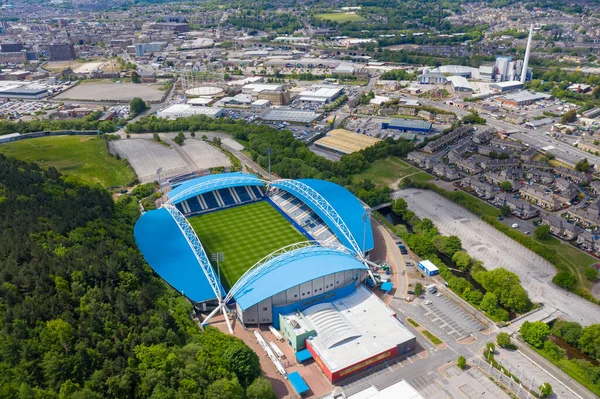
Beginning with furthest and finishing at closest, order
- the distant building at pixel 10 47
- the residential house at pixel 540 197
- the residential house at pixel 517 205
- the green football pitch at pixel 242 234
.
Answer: the distant building at pixel 10 47
the residential house at pixel 540 197
the residential house at pixel 517 205
the green football pitch at pixel 242 234

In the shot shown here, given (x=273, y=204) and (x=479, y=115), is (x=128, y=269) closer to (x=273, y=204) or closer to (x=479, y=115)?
(x=273, y=204)

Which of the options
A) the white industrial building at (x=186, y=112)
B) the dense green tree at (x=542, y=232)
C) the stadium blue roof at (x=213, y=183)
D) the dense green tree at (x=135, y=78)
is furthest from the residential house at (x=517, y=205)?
the dense green tree at (x=135, y=78)

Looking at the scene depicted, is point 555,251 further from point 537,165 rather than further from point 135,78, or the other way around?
point 135,78

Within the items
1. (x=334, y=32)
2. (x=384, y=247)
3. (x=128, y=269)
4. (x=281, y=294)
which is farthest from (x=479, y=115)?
(x=334, y=32)

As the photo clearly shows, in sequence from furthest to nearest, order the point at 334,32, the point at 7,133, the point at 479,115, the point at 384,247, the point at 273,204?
the point at 334,32, the point at 479,115, the point at 7,133, the point at 273,204, the point at 384,247

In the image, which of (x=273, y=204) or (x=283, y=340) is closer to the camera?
(x=283, y=340)

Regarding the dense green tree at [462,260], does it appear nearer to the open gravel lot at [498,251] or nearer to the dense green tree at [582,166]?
the open gravel lot at [498,251]
